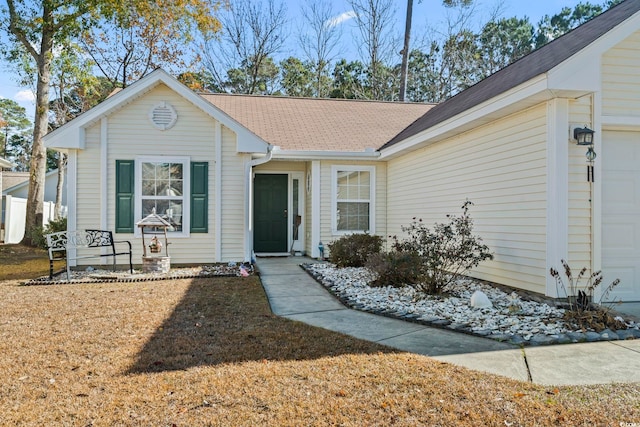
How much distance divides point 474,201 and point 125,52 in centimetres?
1836

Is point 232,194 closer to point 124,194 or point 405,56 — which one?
point 124,194

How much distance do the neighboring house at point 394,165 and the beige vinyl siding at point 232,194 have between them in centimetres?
2

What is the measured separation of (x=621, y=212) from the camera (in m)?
5.57

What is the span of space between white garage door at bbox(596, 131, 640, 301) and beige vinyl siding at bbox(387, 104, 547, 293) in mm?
761

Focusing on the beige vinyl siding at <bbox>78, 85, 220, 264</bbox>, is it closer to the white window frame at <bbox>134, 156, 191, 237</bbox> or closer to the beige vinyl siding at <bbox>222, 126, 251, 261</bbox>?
the white window frame at <bbox>134, 156, 191, 237</bbox>

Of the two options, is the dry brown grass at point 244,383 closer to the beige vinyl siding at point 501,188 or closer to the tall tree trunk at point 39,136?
the beige vinyl siding at point 501,188

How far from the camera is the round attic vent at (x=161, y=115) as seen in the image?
356 inches

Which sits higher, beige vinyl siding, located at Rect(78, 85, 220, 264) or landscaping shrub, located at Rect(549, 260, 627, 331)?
beige vinyl siding, located at Rect(78, 85, 220, 264)

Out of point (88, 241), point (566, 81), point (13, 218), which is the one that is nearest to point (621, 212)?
point (566, 81)

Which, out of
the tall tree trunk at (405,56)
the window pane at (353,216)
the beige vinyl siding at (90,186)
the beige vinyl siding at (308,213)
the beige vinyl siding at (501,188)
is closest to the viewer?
the beige vinyl siding at (501,188)

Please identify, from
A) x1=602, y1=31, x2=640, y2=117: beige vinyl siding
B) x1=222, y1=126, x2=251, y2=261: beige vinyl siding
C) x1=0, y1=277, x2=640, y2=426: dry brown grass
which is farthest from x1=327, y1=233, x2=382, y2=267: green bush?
x1=602, y1=31, x2=640, y2=117: beige vinyl siding

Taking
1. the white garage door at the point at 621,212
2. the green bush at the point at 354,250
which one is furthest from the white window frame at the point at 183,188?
the white garage door at the point at 621,212

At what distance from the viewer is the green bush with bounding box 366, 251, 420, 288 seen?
242 inches

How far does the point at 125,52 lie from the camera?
20078mm
